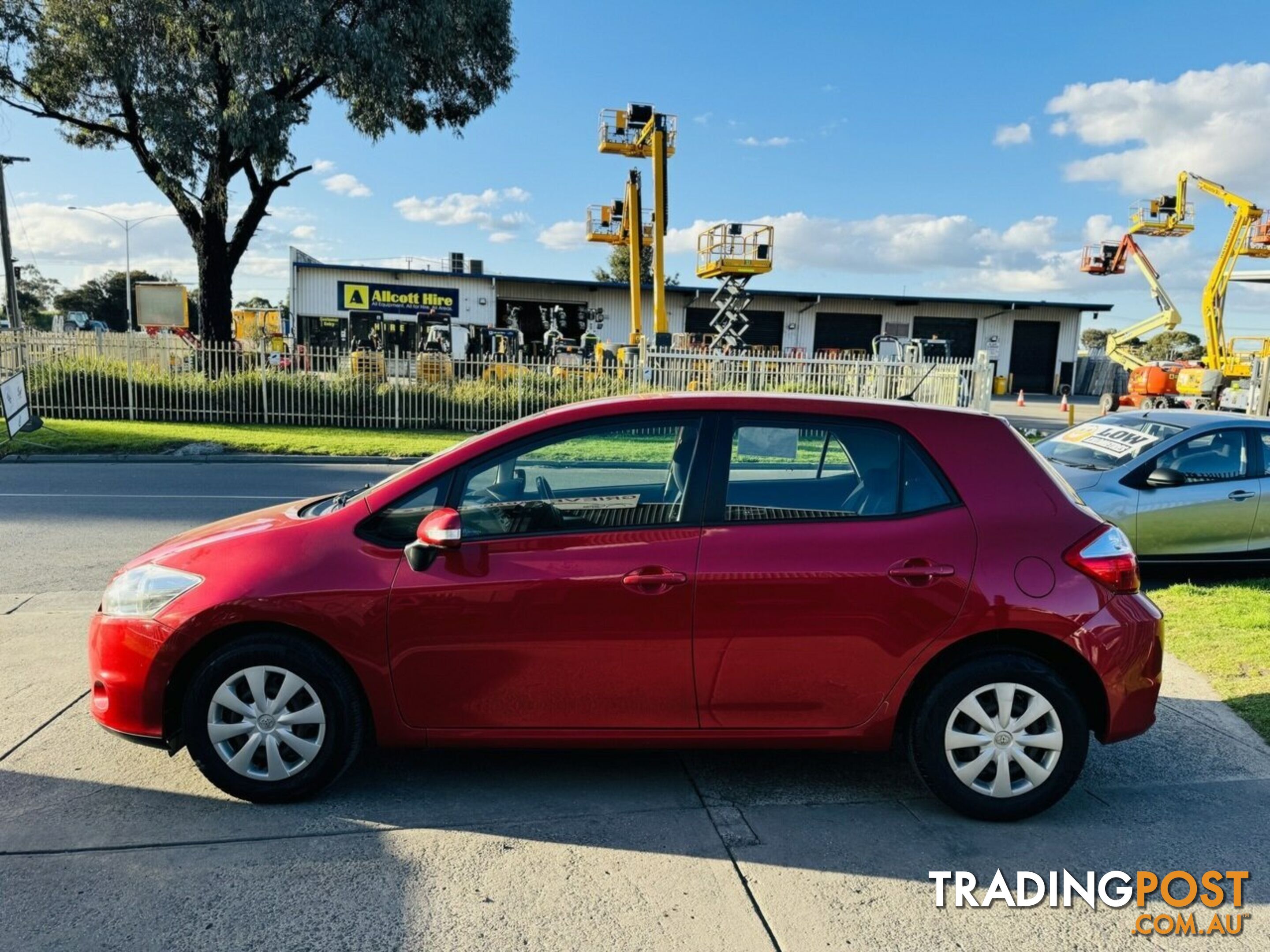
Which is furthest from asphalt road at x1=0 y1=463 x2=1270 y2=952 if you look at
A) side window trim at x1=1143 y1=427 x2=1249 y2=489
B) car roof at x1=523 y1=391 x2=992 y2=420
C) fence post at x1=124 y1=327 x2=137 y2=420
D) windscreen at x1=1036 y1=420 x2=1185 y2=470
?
fence post at x1=124 y1=327 x2=137 y2=420

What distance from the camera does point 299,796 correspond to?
339 centimetres

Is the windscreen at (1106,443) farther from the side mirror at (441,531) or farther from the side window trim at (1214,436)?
the side mirror at (441,531)

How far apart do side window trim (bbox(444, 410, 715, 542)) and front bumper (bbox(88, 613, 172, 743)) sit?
123cm

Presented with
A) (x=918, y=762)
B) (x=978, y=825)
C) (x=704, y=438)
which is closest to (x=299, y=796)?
(x=704, y=438)

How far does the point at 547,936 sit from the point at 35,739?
9.06ft

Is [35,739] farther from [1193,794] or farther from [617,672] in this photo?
[1193,794]

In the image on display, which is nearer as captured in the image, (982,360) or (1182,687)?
(1182,687)

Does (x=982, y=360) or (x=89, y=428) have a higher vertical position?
(x=982, y=360)

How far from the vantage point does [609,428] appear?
351cm

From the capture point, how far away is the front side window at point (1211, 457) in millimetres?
7109

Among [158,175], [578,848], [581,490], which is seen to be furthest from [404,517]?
[158,175]

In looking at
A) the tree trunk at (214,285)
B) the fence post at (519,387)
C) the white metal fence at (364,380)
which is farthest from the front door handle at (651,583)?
the tree trunk at (214,285)

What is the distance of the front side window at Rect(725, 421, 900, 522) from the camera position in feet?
11.3

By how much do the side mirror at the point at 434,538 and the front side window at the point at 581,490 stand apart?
5.2 inches
